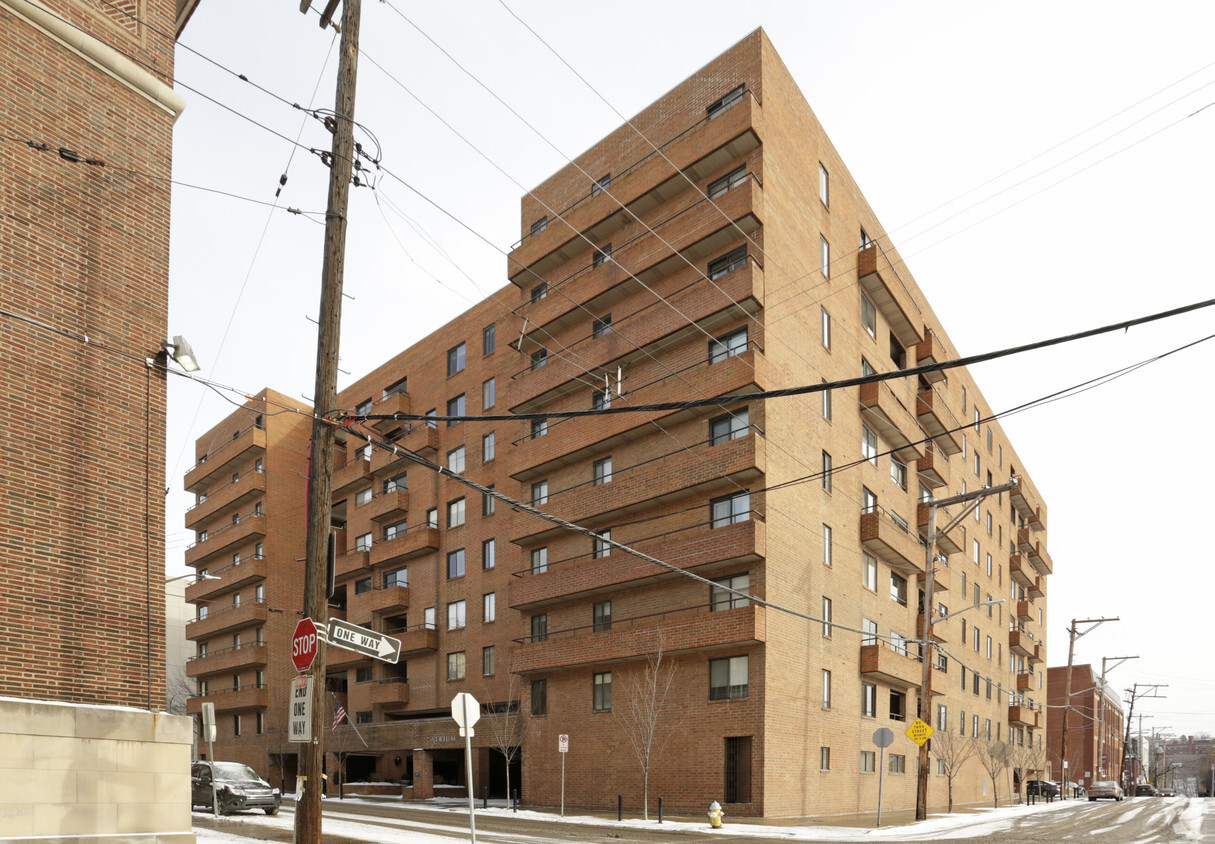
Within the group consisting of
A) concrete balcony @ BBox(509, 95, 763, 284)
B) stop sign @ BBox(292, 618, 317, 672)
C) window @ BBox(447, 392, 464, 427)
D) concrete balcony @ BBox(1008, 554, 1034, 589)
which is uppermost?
concrete balcony @ BBox(509, 95, 763, 284)

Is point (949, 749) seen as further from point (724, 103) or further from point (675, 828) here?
point (724, 103)

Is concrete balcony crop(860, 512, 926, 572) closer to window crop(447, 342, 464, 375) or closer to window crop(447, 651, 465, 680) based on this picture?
window crop(447, 651, 465, 680)

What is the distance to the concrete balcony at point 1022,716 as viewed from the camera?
64188 millimetres

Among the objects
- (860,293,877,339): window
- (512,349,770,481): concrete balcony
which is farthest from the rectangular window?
(860,293,877,339): window

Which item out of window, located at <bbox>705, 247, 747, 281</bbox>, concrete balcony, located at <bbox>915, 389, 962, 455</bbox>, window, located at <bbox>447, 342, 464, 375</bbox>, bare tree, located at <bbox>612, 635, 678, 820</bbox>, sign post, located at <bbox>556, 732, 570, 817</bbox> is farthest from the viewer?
window, located at <bbox>447, 342, 464, 375</bbox>

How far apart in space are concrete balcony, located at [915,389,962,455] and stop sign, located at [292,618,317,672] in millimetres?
39251

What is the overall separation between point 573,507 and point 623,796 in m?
10.8

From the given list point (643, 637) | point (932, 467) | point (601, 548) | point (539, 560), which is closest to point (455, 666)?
point (539, 560)

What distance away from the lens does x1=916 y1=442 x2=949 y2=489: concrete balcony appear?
4812cm

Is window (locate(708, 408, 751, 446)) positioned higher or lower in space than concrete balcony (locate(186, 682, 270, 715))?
higher

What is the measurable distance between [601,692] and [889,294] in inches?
828

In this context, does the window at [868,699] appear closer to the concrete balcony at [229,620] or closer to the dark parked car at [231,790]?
the dark parked car at [231,790]

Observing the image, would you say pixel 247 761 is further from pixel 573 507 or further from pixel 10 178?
pixel 10 178

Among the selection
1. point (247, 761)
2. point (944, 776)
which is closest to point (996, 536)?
point (944, 776)
